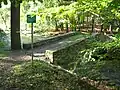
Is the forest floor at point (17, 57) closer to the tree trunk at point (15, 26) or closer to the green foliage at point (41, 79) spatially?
the tree trunk at point (15, 26)

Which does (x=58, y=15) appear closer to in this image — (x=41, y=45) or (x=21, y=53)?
(x=21, y=53)

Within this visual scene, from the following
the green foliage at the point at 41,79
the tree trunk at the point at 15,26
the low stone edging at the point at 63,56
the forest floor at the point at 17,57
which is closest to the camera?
the green foliage at the point at 41,79

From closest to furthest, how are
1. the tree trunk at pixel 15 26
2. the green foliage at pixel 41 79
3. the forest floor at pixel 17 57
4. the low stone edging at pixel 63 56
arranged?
the green foliage at pixel 41 79 → the forest floor at pixel 17 57 → the low stone edging at pixel 63 56 → the tree trunk at pixel 15 26

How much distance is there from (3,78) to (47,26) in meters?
19.3

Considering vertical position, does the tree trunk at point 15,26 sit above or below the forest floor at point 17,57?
above

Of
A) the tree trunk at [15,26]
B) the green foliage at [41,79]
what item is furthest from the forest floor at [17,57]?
the green foliage at [41,79]

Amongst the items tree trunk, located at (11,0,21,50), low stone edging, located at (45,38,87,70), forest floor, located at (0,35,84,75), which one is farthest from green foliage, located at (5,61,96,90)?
tree trunk, located at (11,0,21,50)

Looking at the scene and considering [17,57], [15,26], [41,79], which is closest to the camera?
[41,79]

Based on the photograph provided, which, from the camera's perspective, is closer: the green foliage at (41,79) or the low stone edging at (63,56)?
the green foliage at (41,79)

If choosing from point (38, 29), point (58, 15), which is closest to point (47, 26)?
point (38, 29)

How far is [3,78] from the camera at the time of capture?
831cm

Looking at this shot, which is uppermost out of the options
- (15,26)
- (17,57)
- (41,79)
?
(15,26)

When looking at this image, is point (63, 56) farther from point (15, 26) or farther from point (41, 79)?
point (15, 26)

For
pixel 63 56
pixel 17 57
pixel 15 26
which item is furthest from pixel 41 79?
pixel 15 26
